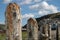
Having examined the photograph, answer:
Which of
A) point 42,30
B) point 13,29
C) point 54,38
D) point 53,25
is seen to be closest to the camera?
point 13,29

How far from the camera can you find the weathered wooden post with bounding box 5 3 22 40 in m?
11.9

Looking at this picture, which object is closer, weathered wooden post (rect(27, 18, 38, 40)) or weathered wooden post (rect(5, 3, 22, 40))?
weathered wooden post (rect(5, 3, 22, 40))

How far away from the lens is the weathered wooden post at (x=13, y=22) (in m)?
11.9

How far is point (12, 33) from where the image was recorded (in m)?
12.0

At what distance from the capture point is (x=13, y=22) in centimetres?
1196

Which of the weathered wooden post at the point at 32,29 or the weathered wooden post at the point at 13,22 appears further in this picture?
the weathered wooden post at the point at 32,29

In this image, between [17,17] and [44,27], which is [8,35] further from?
[44,27]

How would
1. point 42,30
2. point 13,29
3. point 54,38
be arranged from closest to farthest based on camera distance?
point 13,29 → point 42,30 → point 54,38

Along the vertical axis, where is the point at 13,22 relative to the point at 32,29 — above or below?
above

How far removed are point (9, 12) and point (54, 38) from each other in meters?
14.4

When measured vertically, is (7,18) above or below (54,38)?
above

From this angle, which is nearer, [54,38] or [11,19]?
[11,19]

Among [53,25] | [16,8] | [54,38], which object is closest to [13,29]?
[16,8]

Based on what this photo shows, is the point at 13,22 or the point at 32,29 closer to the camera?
the point at 13,22
